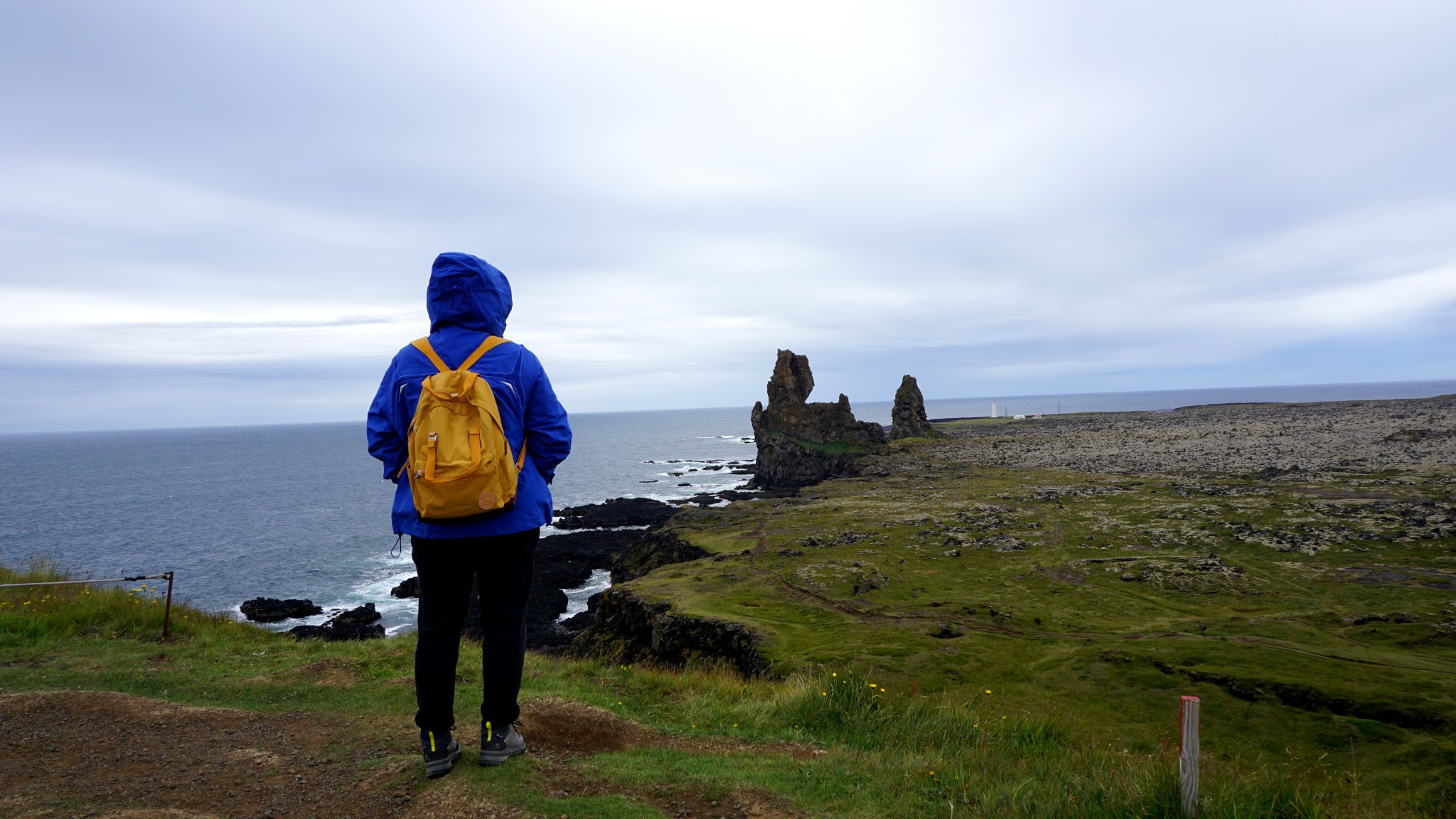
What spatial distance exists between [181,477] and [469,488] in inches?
5543

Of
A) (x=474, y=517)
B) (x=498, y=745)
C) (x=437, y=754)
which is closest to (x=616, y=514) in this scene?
(x=498, y=745)

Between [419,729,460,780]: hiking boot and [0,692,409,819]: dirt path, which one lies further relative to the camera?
[419,729,460,780]: hiking boot

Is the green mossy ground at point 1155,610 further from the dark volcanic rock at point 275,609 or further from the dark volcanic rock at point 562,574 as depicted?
the dark volcanic rock at point 275,609

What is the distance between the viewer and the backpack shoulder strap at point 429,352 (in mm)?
4816

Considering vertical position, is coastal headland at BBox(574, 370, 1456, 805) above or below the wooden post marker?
below

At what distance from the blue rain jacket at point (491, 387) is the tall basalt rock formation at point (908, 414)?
8341 centimetres

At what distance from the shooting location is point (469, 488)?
4.29 m

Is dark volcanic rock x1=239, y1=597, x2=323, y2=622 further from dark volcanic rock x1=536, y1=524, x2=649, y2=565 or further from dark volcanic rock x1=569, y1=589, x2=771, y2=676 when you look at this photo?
dark volcanic rock x1=569, y1=589, x2=771, y2=676

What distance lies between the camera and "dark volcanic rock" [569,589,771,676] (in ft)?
60.5

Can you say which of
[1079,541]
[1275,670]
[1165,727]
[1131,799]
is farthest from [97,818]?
[1079,541]

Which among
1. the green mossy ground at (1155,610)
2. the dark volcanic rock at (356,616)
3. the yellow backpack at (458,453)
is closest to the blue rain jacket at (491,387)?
the yellow backpack at (458,453)

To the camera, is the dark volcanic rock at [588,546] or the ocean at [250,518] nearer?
the ocean at [250,518]

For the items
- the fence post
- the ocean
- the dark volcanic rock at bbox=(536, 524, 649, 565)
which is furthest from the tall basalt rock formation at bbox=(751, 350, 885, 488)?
the fence post

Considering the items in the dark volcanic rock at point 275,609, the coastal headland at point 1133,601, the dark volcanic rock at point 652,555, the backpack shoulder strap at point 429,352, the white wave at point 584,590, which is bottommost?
the white wave at point 584,590
